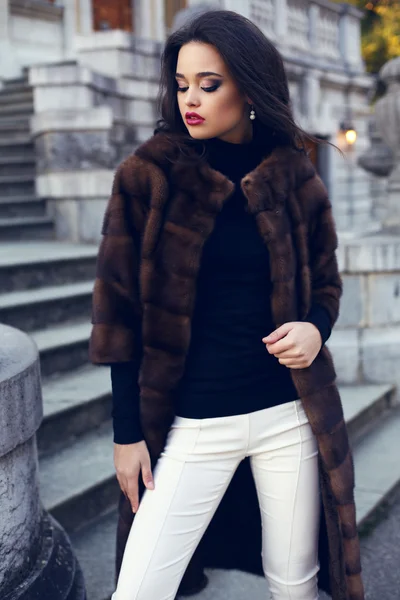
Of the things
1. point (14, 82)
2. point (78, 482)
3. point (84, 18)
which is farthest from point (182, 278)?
point (84, 18)

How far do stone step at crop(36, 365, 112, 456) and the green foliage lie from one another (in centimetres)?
2143

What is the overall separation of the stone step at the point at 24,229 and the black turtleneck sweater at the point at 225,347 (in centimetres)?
553

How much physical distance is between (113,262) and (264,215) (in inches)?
16.0

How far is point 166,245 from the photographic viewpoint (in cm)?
194

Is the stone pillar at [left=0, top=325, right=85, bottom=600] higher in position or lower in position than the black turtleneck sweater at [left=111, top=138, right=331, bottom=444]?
lower

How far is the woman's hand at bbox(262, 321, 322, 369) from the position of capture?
1.91 metres

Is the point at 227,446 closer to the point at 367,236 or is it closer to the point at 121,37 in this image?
the point at 367,236

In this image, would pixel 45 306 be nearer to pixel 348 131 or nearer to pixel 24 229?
pixel 24 229

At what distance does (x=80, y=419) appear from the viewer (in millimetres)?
4203

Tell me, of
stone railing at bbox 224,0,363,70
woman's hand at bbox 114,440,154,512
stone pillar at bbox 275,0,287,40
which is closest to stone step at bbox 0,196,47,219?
woman's hand at bbox 114,440,154,512

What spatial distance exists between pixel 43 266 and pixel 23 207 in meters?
2.30

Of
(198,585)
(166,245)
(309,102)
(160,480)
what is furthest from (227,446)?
(309,102)

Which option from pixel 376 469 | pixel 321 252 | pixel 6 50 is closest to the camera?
pixel 321 252

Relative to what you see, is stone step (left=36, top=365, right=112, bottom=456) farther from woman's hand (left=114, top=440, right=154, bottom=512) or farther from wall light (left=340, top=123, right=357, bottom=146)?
wall light (left=340, top=123, right=357, bottom=146)
